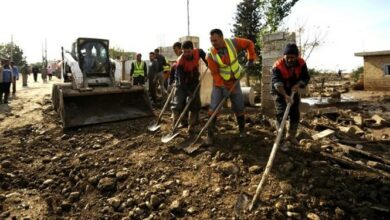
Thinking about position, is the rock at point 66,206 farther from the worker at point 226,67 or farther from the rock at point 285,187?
the rock at point 285,187

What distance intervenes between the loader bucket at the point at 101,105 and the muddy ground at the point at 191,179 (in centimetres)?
122

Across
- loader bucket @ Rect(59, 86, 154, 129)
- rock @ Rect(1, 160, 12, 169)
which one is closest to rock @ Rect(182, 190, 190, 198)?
rock @ Rect(1, 160, 12, 169)

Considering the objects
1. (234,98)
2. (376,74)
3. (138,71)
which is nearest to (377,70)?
(376,74)

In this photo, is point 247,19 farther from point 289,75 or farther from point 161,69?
point 289,75

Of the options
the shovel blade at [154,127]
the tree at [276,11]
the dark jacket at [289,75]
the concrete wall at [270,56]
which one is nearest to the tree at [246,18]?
the tree at [276,11]

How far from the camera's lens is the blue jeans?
5141 mm

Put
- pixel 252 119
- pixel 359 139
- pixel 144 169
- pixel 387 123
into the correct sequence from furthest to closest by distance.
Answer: pixel 387 123 < pixel 252 119 < pixel 359 139 < pixel 144 169

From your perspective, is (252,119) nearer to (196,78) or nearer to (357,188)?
(196,78)

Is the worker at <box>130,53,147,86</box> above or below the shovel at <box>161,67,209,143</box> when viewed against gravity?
above

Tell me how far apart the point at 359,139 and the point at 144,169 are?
3964 millimetres

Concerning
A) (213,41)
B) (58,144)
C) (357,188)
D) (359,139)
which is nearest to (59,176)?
(58,144)

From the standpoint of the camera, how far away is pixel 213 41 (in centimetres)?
499

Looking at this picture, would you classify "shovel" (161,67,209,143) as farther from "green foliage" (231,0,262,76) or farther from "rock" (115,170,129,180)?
"green foliage" (231,0,262,76)

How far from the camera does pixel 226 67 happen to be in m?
5.10
